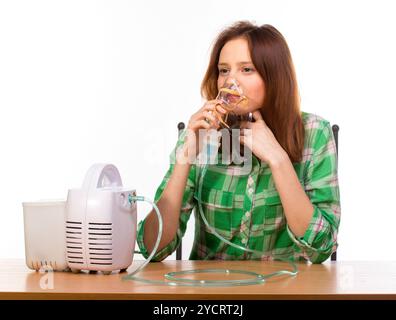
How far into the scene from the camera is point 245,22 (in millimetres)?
2123

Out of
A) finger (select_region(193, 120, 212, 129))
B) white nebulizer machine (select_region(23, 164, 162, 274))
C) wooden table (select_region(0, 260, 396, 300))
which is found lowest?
wooden table (select_region(0, 260, 396, 300))

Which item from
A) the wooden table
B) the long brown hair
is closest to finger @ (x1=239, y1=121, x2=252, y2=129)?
the long brown hair

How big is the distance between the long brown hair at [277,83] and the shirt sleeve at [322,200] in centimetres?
6

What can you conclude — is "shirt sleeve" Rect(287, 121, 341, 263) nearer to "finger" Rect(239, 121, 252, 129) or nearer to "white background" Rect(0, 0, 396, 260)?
"finger" Rect(239, 121, 252, 129)

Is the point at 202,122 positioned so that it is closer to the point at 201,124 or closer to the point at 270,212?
the point at 201,124

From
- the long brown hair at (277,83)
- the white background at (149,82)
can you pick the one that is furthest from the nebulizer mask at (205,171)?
the white background at (149,82)

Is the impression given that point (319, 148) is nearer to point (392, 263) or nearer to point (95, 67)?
point (392, 263)

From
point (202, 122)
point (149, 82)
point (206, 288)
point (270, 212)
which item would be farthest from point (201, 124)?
point (149, 82)

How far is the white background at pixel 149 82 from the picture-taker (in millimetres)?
3330

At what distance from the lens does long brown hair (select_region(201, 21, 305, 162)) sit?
2.00 meters

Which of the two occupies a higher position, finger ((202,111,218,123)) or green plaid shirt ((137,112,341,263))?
finger ((202,111,218,123))

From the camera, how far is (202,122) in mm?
1862
